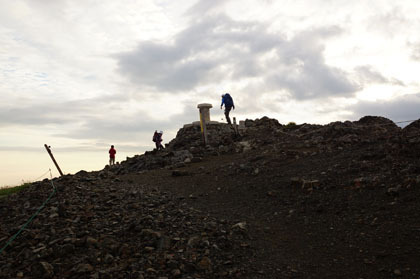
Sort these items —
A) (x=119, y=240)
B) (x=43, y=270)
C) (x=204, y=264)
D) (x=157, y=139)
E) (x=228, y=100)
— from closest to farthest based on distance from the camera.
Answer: (x=204, y=264) < (x=43, y=270) < (x=119, y=240) < (x=228, y=100) < (x=157, y=139)

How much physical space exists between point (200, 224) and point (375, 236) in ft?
14.8

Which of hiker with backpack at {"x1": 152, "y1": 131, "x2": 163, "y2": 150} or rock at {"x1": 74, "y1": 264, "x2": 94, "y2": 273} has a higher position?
hiker with backpack at {"x1": 152, "y1": 131, "x2": 163, "y2": 150}

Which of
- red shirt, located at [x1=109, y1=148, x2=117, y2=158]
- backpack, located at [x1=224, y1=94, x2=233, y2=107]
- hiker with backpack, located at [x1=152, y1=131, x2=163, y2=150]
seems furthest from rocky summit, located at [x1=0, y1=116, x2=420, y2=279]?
red shirt, located at [x1=109, y1=148, x2=117, y2=158]

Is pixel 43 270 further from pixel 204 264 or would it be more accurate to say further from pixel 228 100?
pixel 228 100

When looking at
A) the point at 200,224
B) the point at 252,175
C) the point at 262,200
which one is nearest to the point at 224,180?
the point at 252,175

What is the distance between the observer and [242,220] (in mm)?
10141

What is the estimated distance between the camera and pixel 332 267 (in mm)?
7379

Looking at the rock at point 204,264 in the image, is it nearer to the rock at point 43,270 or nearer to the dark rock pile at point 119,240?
the dark rock pile at point 119,240

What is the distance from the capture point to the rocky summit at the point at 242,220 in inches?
297

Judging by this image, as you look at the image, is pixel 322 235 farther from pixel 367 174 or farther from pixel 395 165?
pixel 395 165

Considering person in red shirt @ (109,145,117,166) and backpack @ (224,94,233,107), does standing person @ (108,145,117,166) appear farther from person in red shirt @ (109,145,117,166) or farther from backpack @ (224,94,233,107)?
backpack @ (224,94,233,107)

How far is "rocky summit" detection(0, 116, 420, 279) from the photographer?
7.54m

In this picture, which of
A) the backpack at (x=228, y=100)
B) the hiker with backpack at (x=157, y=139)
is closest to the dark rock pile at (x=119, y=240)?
the backpack at (x=228, y=100)

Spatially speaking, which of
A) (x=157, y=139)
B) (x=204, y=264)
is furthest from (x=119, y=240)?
(x=157, y=139)
